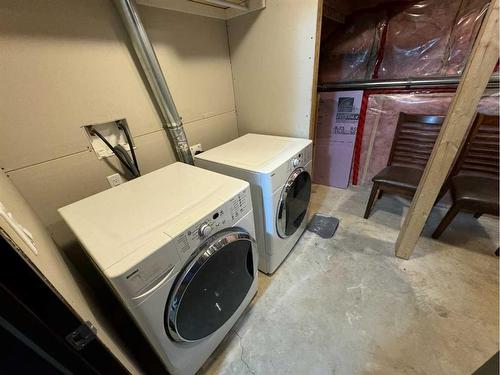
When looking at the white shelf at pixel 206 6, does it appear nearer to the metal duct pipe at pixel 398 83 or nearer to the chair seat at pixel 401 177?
the metal duct pipe at pixel 398 83

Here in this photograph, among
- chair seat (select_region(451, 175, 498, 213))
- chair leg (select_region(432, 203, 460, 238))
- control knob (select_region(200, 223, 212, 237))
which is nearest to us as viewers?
control knob (select_region(200, 223, 212, 237))

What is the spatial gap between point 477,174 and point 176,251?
7.70 ft

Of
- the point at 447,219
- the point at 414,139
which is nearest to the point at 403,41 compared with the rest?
the point at 414,139

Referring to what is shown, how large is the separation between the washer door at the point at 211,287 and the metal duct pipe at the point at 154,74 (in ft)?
2.57

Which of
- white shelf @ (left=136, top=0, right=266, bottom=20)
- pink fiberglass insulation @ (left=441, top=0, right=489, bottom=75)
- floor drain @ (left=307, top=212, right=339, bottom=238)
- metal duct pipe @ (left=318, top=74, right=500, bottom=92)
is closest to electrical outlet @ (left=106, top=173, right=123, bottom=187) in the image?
white shelf @ (left=136, top=0, right=266, bottom=20)

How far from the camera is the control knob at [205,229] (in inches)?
29.5

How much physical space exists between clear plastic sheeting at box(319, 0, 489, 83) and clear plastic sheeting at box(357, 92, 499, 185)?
0.27 m

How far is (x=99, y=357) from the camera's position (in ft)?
1.86

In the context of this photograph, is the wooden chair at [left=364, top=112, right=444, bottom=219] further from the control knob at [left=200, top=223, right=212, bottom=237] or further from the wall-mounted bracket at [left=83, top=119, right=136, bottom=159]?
the wall-mounted bracket at [left=83, top=119, right=136, bottom=159]

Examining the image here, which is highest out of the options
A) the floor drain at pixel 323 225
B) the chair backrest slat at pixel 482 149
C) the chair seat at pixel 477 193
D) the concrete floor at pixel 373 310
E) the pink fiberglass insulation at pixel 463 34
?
the pink fiberglass insulation at pixel 463 34

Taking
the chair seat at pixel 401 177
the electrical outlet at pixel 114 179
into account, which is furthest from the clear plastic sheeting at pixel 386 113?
the electrical outlet at pixel 114 179

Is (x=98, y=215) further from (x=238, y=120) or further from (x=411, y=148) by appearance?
(x=411, y=148)

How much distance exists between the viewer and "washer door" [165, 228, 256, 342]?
0.74 metres

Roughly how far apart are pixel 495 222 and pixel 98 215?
2871mm
